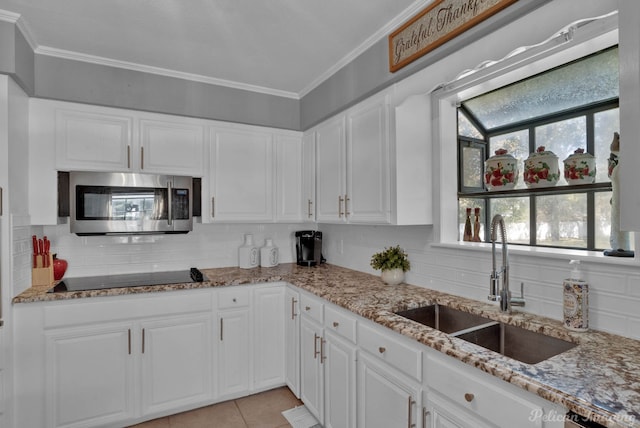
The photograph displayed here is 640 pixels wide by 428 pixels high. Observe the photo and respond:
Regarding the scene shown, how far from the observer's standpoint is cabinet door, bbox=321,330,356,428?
6.18 ft

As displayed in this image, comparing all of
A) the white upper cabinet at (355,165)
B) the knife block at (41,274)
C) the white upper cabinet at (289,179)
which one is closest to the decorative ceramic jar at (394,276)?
the white upper cabinet at (355,165)

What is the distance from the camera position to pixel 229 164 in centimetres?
293

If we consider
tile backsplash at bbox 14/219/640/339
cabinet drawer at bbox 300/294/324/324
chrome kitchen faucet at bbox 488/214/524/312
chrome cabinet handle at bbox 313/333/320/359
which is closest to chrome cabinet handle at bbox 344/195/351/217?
tile backsplash at bbox 14/219/640/339

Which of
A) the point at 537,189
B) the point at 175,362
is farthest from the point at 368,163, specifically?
the point at 175,362

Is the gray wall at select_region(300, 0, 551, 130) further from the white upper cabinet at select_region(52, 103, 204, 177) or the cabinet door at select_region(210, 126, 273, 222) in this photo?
the white upper cabinet at select_region(52, 103, 204, 177)

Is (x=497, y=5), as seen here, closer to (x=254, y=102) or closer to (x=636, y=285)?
(x=636, y=285)

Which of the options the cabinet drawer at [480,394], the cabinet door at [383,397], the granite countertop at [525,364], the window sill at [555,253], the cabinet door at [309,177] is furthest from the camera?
the cabinet door at [309,177]

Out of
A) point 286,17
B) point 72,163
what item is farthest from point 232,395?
point 286,17

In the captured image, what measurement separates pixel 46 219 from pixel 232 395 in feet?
5.79

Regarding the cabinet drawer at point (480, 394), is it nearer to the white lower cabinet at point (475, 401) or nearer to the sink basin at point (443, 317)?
the white lower cabinet at point (475, 401)

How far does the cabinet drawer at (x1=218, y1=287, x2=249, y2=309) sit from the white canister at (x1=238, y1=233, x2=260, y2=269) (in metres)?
0.48

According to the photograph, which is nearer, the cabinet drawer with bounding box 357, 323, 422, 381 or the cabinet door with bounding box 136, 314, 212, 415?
the cabinet drawer with bounding box 357, 323, 422, 381

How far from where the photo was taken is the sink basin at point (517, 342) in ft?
4.73

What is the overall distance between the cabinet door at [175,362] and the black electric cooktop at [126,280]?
0.95 ft
